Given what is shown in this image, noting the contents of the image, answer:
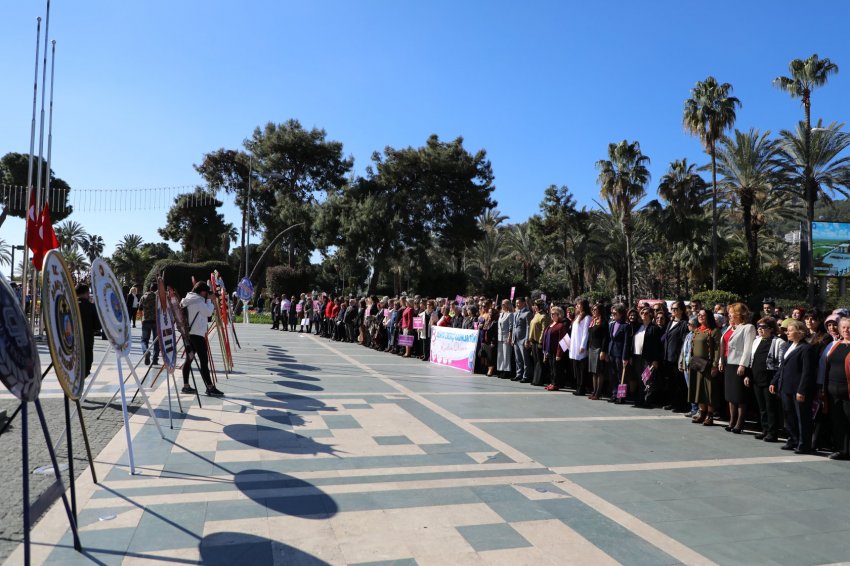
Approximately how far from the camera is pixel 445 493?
499 cm

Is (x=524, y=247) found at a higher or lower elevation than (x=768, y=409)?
higher

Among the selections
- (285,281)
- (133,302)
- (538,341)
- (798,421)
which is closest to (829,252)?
(538,341)

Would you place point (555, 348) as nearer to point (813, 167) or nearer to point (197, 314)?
point (197, 314)

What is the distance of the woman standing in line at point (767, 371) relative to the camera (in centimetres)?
739

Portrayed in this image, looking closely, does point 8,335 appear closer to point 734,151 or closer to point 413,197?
point 734,151

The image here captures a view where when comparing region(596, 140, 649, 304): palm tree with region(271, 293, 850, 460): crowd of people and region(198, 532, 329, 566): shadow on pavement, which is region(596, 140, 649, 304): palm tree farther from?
region(198, 532, 329, 566): shadow on pavement

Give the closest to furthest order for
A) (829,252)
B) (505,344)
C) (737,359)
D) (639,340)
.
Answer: (737,359) < (639,340) < (505,344) < (829,252)

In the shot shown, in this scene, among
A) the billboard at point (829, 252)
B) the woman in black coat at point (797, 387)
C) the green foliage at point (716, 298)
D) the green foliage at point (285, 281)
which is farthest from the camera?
the green foliage at point (285, 281)

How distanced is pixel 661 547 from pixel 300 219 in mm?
44184

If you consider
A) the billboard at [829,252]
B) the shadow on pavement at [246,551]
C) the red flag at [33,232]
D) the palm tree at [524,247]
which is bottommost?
the shadow on pavement at [246,551]

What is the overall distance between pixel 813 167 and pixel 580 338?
91.8ft

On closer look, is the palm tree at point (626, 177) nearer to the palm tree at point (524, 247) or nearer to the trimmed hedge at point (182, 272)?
the palm tree at point (524, 247)

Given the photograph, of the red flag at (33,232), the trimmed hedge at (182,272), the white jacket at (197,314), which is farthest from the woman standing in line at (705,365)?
the trimmed hedge at (182,272)

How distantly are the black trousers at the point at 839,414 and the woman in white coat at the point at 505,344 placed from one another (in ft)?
21.8
